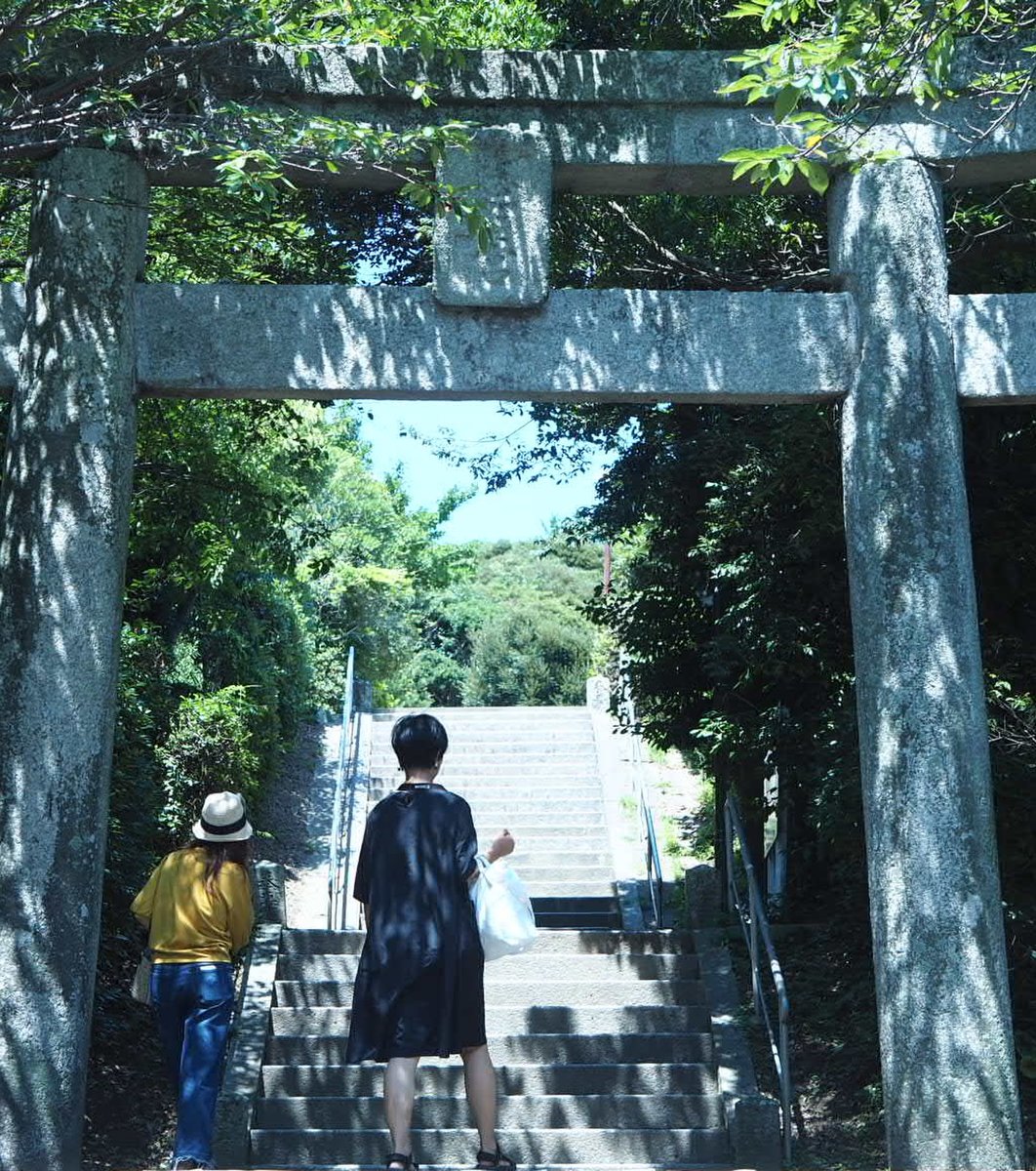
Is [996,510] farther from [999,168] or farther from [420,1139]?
[420,1139]

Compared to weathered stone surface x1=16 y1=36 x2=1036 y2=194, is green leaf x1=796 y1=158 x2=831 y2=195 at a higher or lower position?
lower

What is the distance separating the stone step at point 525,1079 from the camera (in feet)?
24.1

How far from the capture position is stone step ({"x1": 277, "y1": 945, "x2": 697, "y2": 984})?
8438 mm

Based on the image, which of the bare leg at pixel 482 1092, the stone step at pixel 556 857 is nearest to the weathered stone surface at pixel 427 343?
the bare leg at pixel 482 1092

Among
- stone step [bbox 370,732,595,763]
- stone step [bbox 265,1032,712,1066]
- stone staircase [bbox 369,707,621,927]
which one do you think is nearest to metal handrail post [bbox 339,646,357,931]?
stone staircase [bbox 369,707,621,927]

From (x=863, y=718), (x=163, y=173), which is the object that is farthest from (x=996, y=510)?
(x=163, y=173)

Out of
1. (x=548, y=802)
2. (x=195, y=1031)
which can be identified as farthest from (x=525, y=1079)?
(x=548, y=802)

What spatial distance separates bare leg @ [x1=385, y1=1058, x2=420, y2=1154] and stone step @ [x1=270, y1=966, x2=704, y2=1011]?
316 cm

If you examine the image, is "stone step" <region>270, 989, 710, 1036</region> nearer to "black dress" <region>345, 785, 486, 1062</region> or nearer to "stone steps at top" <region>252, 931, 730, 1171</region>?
"stone steps at top" <region>252, 931, 730, 1171</region>

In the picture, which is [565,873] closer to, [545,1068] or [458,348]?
[545,1068]

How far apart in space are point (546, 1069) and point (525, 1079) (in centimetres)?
12

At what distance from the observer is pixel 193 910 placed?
221 inches

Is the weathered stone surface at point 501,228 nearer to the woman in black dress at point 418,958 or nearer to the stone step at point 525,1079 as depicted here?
the woman in black dress at point 418,958

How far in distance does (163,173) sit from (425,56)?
1303 millimetres
